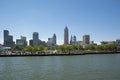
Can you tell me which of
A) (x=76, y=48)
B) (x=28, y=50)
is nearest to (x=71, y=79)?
(x=28, y=50)

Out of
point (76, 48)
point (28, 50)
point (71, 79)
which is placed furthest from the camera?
point (76, 48)

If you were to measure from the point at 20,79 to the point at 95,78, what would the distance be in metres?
11.0

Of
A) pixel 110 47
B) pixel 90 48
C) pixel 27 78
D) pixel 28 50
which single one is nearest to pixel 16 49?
pixel 28 50

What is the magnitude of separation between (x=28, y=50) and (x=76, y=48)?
39.2 metres

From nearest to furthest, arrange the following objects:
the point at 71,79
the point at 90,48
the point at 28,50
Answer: the point at 71,79
the point at 28,50
the point at 90,48

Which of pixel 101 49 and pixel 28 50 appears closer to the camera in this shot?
pixel 28 50

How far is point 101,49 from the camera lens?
183 metres

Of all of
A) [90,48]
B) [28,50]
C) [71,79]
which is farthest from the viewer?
[90,48]

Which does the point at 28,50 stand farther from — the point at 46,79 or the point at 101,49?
the point at 46,79

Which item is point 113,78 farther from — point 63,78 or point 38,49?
point 38,49

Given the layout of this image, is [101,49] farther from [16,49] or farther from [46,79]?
[46,79]

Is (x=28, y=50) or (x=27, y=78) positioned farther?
(x=28, y=50)

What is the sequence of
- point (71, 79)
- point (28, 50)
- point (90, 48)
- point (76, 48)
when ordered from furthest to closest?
point (90, 48), point (76, 48), point (28, 50), point (71, 79)

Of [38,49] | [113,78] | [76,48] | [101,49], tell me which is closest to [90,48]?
[101,49]
